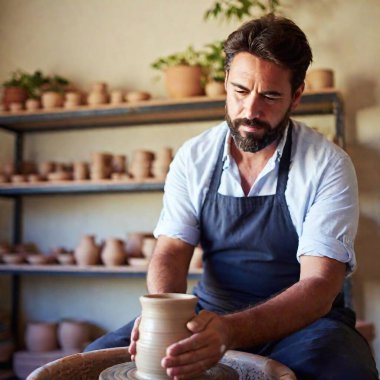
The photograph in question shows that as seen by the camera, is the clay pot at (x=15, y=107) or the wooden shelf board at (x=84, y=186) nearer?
the wooden shelf board at (x=84, y=186)

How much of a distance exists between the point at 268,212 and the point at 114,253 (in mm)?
1953

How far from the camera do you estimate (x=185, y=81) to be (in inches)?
141

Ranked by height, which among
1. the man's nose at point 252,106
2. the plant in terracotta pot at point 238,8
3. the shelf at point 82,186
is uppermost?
the plant in terracotta pot at point 238,8

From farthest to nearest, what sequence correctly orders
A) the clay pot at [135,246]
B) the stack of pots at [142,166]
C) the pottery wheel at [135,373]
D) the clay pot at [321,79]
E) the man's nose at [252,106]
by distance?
1. the clay pot at [135,246]
2. the stack of pots at [142,166]
3. the clay pot at [321,79]
4. the man's nose at [252,106]
5. the pottery wheel at [135,373]

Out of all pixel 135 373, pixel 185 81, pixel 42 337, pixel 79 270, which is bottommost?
pixel 42 337

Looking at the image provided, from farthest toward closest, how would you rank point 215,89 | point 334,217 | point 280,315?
point 215,89 → point 334,217 → point 280,315

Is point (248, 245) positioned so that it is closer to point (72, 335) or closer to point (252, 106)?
point (252, 106)

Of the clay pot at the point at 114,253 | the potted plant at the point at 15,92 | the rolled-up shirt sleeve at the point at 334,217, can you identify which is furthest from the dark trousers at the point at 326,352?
the potted plant at the point at 15,92

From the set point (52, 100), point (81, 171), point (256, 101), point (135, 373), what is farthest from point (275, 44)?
point (52, 100)

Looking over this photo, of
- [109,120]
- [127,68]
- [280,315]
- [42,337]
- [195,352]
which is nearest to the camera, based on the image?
[195,352]

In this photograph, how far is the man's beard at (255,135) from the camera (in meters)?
1.89

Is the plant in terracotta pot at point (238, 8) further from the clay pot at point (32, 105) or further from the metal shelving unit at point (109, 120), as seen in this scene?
the clay pot at point (32, 105)

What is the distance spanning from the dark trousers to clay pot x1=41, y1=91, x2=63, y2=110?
8.46 ft

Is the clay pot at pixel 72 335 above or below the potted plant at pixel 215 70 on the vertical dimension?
below
